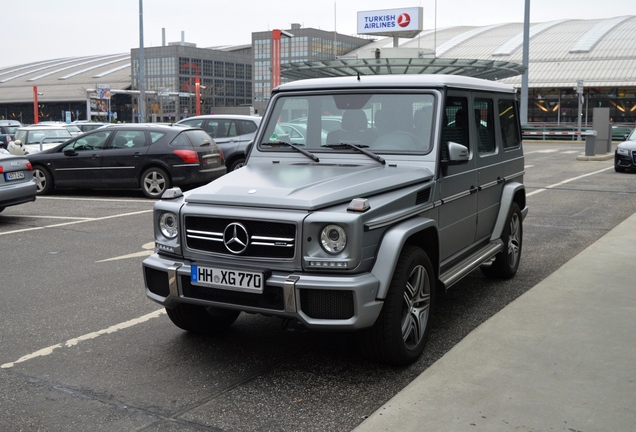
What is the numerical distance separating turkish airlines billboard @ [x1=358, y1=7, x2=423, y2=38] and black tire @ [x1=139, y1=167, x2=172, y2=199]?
207 feet

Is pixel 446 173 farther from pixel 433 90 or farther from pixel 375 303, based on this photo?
pixel 375 303

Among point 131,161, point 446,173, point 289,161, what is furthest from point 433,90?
point 131,161

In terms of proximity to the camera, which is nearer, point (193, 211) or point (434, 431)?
point (434, 431)

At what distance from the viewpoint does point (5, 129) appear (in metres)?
33.6

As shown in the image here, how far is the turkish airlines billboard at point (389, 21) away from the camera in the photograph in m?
75.8

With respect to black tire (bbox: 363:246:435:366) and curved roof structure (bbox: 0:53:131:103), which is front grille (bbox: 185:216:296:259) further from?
curved roof structure (bbox: 0:53:131:103)

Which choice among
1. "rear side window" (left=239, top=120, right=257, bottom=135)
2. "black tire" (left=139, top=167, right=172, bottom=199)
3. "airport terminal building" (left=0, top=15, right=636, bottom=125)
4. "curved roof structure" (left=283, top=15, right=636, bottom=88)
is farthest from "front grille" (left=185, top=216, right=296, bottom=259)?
"curved roof structure" (left=283, top=15, right=636, bottom=88)

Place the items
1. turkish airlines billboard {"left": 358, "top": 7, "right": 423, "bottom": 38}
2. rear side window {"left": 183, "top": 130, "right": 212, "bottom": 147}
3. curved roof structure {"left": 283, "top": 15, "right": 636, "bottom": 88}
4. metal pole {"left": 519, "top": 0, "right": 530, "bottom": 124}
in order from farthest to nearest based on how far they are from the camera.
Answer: turkish airlines billboard {"left": 358, "top": 7, "right": 423, "bottom": 38} → curved roof structure {"left": 283, "top": 15, "right": 636, "bottom": 88} → metal pole {"left": 519, "top": 0, "right": 530, "bottom": 124} → rear side window {"left": 183, "top": 130, "right": 212, "bottom": 147}

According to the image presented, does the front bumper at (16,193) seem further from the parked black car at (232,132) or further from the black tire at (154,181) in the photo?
the parked black car at (232,132)

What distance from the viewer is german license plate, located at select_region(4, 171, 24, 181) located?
1155cm

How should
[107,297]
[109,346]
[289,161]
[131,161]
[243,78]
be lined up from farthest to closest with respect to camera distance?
[243,78]
[131,161]
[107,297]
[289,161]
[109,346]

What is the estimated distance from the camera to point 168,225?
4895 mm

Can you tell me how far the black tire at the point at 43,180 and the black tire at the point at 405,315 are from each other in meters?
12.6

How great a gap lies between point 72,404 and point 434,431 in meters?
2.03
